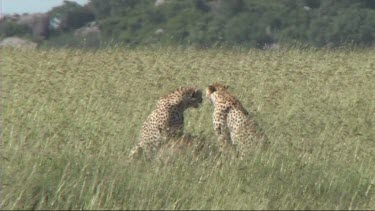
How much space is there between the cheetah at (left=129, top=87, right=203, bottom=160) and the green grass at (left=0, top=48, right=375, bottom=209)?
12 centimetres

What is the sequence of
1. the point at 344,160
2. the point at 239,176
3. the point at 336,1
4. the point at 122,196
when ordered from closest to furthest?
1. the point at 122,196
2. the point at 239,176
3. the point at 344,160
4. the point at 336,1

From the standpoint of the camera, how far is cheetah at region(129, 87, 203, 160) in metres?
7.23

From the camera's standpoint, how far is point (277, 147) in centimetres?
656

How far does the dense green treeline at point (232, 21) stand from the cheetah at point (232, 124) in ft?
51.5

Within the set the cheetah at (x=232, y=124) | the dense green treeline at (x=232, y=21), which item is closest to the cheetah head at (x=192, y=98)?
the cheetah at (x=232, y=124)

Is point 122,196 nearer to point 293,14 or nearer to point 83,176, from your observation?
point 83,176

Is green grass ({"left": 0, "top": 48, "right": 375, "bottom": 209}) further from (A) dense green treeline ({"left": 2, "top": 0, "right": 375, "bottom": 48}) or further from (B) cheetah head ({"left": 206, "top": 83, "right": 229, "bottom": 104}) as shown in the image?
(A) dense green treeline ({"left": 2, "top": 0, "right": 375, "bottom": 48})

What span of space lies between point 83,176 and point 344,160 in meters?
1.61

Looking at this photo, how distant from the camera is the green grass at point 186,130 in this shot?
539 centimetres

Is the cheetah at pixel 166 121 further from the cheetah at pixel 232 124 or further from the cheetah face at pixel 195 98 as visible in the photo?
the cheetah at pixel 232 124

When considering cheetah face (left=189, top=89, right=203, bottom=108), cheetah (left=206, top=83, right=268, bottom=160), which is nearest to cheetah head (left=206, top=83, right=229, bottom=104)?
cheetah (left=206, top=83, right=268, bottom=160)

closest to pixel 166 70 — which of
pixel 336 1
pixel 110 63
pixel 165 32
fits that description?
pixel 110 63

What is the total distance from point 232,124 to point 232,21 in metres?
20.0

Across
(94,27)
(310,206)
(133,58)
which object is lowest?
(94,27)
